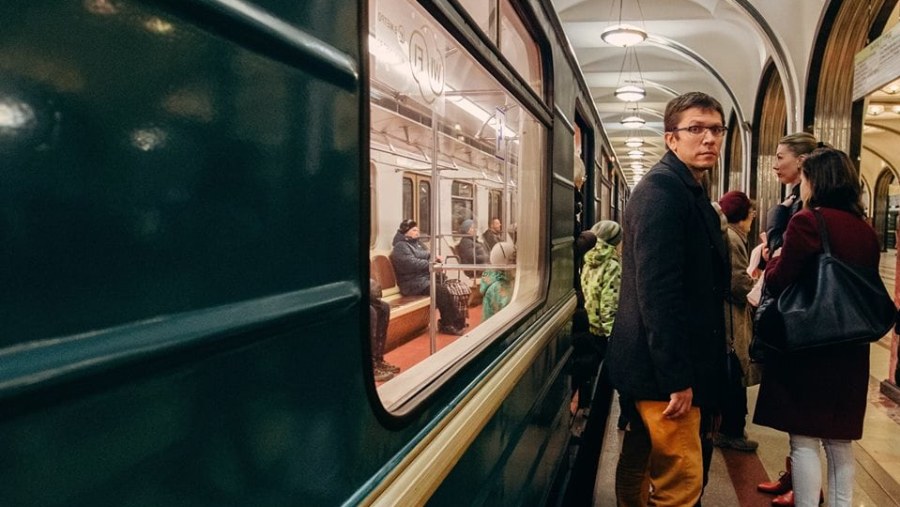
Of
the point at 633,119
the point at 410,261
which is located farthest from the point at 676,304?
the point at 633,119

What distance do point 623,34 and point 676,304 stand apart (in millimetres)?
9297

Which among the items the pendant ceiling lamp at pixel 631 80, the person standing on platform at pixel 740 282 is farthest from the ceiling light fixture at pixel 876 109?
the person standing on platform at pixel 740 282

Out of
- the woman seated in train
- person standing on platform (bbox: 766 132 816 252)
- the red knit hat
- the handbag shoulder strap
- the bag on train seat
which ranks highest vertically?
person standing on platform (bbox: 766 132 816 252)

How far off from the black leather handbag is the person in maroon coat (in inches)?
1.0

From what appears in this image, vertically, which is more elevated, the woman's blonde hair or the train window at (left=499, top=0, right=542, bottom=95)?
the train window at (left=499, top=0, right=542, bottom=95)

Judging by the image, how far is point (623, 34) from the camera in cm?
1032

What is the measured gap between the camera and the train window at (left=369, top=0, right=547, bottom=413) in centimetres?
190

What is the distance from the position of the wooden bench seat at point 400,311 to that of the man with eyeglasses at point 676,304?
10.4 feet

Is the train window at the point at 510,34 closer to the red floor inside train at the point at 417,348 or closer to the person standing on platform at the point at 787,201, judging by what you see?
the person standing on platform at the point at 787,201

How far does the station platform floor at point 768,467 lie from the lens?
10.9 feet

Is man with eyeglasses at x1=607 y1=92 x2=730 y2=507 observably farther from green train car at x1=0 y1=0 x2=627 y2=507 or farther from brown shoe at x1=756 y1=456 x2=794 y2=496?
brown shoe at x1=756 y1=456 x2=794 y2=496

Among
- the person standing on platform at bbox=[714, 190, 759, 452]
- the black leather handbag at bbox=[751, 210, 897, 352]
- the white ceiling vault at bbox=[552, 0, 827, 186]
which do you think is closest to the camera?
the black leather handbag at bbox=[751, 210, 897, 352]

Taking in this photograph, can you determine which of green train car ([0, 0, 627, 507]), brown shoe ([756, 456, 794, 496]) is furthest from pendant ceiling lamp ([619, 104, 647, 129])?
green train car ([0, 0, 627, 507])

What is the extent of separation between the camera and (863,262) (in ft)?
7.74
